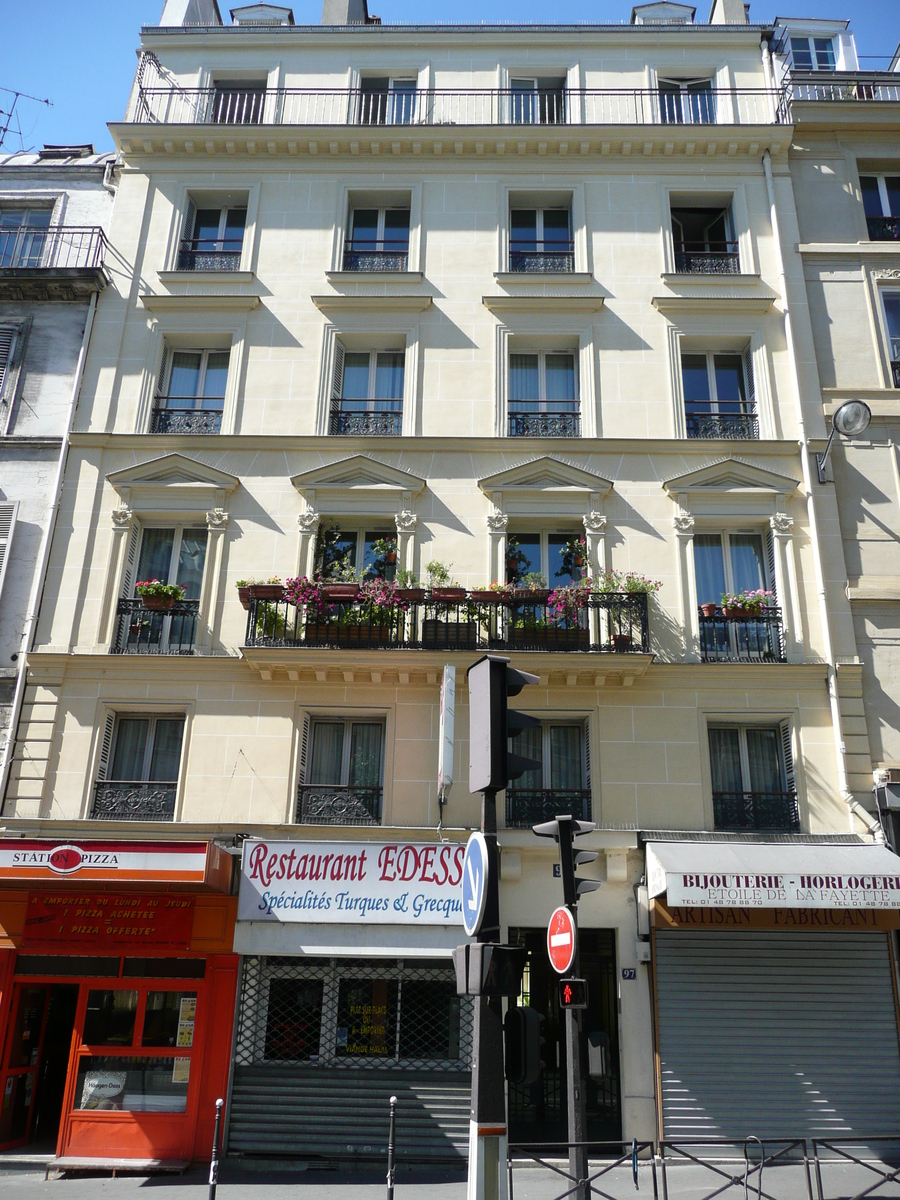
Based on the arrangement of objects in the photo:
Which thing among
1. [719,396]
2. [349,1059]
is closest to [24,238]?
[719,396]

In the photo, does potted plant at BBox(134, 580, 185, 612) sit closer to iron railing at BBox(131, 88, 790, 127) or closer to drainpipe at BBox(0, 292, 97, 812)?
drainpipe at BBox(0, 292, 97, 812)

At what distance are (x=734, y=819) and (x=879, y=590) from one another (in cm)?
437

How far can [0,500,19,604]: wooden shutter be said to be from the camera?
15.1m

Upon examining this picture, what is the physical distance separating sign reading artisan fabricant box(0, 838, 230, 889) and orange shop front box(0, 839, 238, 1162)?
0.25 m

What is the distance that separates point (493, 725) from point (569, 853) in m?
2.67

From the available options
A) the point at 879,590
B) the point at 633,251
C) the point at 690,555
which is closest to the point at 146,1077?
the point at 690,555

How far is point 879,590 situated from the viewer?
14617 mm

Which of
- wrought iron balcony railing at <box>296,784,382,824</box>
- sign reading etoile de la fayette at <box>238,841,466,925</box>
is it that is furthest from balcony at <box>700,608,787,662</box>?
wrought iron balcony railing at <box>296,784,382,824</box>

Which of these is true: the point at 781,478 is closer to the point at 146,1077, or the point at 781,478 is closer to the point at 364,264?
the point at 364,264

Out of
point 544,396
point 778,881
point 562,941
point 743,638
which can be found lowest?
point 562,941

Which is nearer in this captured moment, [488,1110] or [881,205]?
[488,1110]

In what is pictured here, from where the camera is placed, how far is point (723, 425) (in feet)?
53.0

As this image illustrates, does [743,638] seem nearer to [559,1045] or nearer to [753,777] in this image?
[753,777]

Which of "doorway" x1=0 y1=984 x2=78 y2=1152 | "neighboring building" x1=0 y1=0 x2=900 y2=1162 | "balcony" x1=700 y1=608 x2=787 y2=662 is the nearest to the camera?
"neighboring building" x1=0 y1=0 x2=900 y2=1162
